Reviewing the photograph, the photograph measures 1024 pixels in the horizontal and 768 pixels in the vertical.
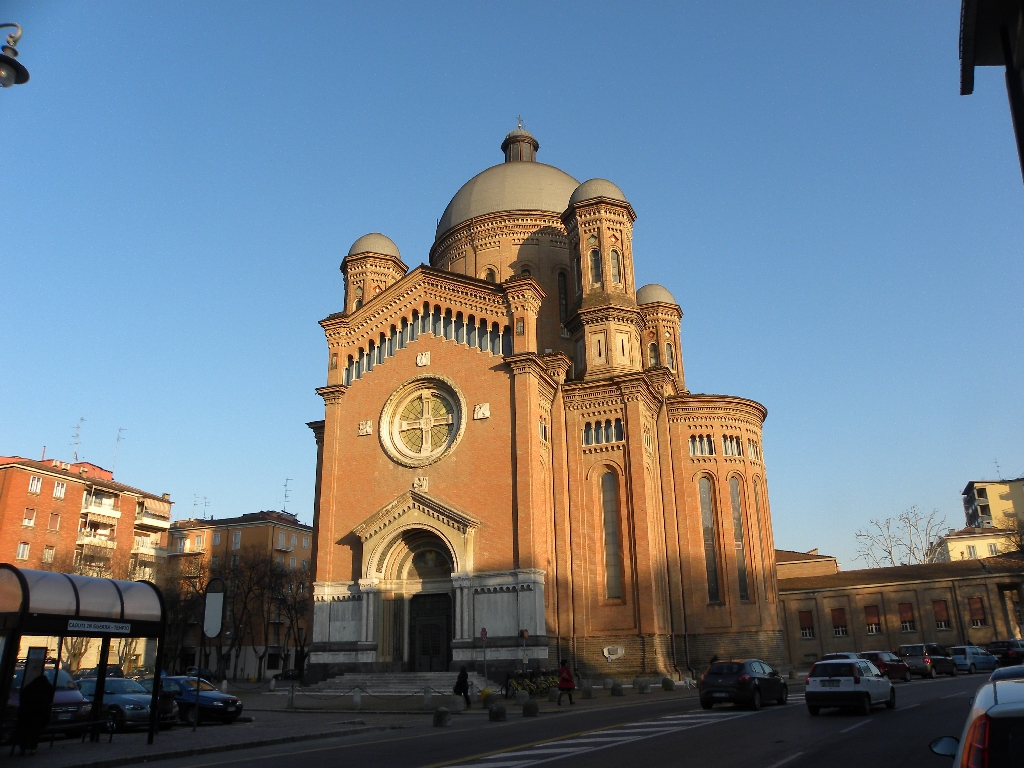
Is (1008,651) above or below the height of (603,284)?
below

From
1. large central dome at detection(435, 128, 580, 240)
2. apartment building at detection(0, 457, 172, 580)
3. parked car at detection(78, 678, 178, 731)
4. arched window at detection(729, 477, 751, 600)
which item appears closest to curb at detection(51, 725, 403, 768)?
parked car at detection(78, 678, 178, 731)

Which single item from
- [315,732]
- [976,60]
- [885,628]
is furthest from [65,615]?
[885,628]

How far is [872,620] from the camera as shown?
56.1 meters

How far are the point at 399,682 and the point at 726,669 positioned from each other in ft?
46.6

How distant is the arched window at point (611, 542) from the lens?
36.2m

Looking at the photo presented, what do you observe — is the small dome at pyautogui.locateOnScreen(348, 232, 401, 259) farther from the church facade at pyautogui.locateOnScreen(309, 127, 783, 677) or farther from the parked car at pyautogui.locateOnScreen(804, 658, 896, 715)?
the parked car at pyautogui.locateOnScreen(804, 658, 896, 715)

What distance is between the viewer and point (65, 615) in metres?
15.4

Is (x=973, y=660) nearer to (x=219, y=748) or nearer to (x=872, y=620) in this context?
(x=872, y=620)

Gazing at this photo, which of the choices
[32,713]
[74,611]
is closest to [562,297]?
[74,611]

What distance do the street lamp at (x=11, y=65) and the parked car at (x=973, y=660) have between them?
1727 inches

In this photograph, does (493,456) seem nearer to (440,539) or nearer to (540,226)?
(440,539)

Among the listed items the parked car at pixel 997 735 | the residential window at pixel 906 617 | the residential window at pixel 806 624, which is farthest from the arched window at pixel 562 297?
the parked car at pixel 997 735

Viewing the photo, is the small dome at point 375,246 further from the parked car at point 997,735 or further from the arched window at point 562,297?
the parked car at point 997,735

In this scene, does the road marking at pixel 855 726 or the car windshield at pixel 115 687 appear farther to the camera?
the car windshield at pixel 115 687
